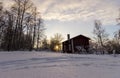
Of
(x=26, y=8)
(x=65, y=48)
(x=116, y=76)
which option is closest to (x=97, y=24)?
(x=65, y=48)

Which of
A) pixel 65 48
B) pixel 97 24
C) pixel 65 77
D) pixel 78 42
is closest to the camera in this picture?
pixel 65 77

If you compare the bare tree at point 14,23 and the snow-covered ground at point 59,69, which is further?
the bare tree at point 14,23

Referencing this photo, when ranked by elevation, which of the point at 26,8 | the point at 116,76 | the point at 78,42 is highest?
the point at 26,8

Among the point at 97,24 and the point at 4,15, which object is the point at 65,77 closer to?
the point at 4,15

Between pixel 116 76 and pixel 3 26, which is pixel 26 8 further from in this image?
pixel 116 76

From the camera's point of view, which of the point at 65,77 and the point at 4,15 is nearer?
the point at 65,77

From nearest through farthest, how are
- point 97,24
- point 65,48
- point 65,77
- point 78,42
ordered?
point 65,77 < point 78,42 < point 65,48 < point 97,24

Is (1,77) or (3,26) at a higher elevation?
(3,26)

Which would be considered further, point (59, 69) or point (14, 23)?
point (14, 23)

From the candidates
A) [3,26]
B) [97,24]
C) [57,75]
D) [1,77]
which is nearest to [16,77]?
[1,77]

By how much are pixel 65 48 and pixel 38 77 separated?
3887cm

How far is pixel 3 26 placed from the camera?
4438cm

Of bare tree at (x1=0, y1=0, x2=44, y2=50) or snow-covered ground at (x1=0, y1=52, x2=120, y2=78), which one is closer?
snow-covered ground at (x1=0, y1=52, x2=120, y2=78)

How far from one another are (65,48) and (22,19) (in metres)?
11.7
